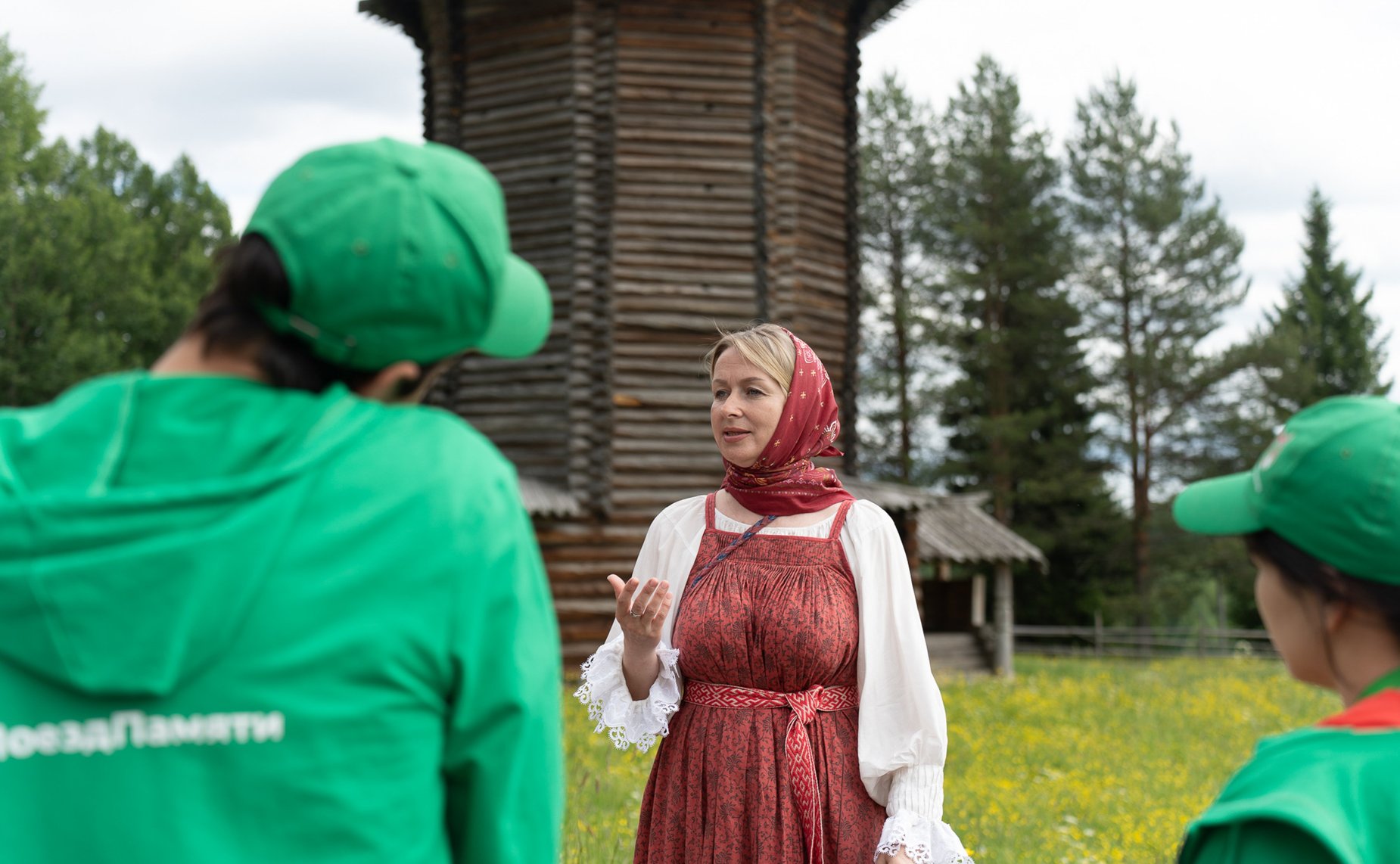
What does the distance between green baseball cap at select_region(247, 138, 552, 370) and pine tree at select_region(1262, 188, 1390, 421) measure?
112 ft

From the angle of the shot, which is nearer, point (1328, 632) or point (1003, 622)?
point (1328, 632)

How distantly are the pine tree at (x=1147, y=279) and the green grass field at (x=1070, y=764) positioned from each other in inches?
→ 604

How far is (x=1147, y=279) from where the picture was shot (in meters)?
32.1

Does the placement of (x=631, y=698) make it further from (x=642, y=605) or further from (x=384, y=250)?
(x=384, y=250)

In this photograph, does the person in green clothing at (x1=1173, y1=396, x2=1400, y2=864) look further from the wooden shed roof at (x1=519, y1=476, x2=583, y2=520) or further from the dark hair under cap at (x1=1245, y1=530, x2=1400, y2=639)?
the wooden shed roof at (x1=519, y1=476, x2=583, y2=520)

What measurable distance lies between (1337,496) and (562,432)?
1215cm

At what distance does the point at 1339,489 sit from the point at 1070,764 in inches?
326

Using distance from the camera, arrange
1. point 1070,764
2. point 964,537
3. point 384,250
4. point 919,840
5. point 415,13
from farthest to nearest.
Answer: point 964,537, point 415,13, point 1070,764, point 919,840, point 384,250

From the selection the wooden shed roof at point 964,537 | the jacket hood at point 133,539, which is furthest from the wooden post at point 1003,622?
the jacket hood at point 133,539

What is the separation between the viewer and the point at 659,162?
44.0 ft

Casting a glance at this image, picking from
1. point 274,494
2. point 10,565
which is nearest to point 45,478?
point 10,565

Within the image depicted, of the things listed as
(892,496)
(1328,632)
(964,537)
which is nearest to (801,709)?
(1328,632)

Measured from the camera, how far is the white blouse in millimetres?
2793

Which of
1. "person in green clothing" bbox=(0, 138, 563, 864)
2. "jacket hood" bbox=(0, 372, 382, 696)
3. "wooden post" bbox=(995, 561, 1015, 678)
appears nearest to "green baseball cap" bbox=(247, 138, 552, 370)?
"person in green clothing" bbox=(0, 138, 563, 864)
